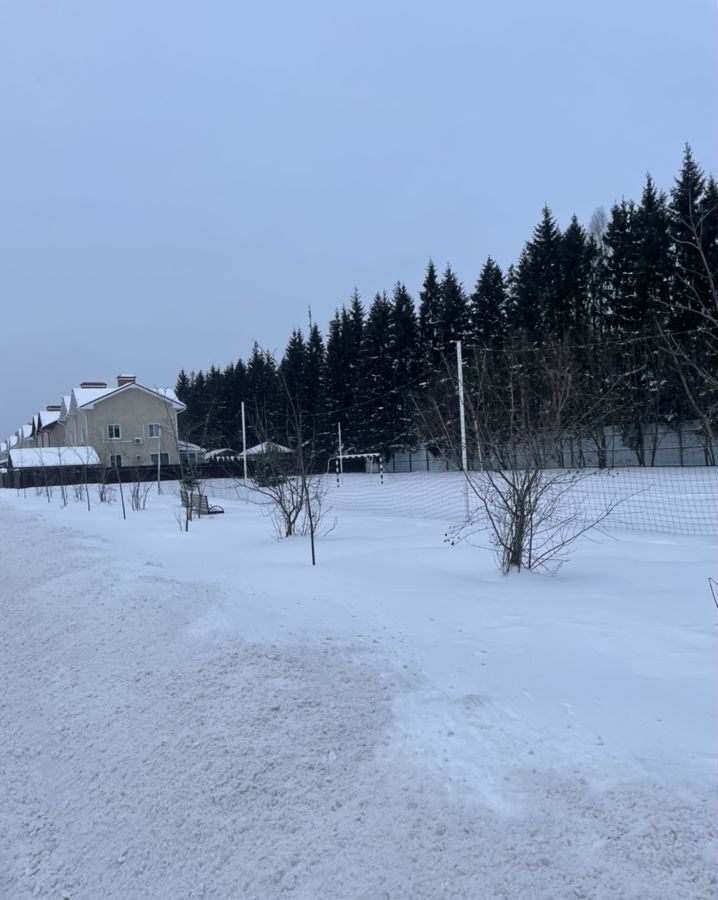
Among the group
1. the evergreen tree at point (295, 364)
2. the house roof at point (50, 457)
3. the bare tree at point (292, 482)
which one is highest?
the evergreen tree at point (295, 364)

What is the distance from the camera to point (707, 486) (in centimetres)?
1862

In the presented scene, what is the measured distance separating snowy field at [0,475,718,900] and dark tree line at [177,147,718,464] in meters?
18.0

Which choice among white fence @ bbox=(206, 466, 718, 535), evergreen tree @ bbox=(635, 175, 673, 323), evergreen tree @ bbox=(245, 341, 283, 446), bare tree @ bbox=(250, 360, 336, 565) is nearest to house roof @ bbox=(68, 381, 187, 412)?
evergreen tree @ bbox=(245, 341, 283, 446)

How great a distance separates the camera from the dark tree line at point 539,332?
2811 cm

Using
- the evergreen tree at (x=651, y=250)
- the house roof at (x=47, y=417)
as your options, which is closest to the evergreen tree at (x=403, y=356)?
the evergreen tree at (x=651, y=250)

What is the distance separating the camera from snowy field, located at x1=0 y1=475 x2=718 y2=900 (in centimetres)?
244

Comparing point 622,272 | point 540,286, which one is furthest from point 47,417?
point 622,272

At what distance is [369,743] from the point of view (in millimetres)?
3242

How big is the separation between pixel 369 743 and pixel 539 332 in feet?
118

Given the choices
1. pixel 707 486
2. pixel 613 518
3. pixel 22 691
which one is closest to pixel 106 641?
pixel 22 691

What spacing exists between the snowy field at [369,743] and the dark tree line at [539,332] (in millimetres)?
18000

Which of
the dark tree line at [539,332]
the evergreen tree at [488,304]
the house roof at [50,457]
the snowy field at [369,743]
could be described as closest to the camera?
the snowy field at [369,743]

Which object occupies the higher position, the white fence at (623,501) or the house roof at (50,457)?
the house roof at (50,457)

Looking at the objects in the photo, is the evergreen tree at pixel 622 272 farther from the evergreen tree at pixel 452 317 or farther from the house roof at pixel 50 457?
the house roof at pixel 50 457
